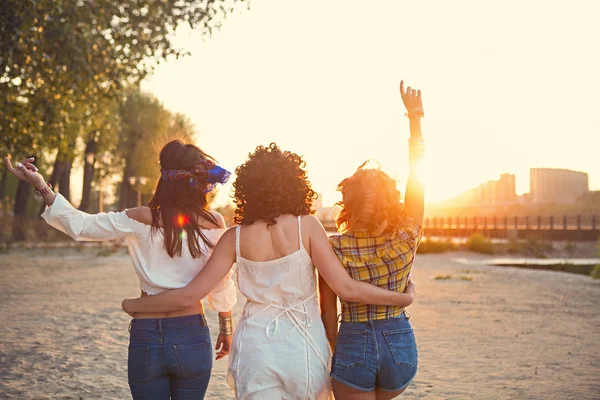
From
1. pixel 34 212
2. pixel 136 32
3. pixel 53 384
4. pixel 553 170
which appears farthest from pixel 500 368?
pixel 553 170

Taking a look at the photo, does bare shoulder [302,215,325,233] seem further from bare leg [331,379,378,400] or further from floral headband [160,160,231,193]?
bare leg [331,379,378,400]

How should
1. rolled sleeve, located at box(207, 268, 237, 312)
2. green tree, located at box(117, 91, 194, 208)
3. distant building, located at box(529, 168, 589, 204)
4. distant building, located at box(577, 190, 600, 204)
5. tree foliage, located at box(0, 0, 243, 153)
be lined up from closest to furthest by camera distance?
1. rolled sleeve, located at box(207, 268, 237, 312)
2. tree foliage, located at box(0, 0, 243, 153)
3. green tree, located at box(117, 91, 194, 208)
4. distant building, located at box(577, 190, 600, 204)
5. distant building, located at box(529, 168, 589, 204)

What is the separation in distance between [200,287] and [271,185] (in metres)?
0.60

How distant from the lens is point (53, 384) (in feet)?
21.9

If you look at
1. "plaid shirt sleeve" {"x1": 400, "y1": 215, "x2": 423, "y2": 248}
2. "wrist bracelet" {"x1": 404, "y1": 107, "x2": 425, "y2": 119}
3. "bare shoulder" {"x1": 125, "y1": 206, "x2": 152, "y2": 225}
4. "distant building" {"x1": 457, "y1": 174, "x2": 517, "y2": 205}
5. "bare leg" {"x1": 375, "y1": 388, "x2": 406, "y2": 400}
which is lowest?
"bare leg" {"x1": 375, "y1": 388, "x2": 406, "y2": 400}

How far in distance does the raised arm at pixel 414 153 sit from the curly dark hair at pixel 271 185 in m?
0.64

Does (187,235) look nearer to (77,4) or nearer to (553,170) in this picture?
(77,4)

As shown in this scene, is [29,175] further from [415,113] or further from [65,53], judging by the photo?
[65,53]

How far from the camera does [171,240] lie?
3346 millimetres

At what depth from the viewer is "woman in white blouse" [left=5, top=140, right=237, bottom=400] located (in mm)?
3270

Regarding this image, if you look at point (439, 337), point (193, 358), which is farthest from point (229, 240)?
point (439, 337)

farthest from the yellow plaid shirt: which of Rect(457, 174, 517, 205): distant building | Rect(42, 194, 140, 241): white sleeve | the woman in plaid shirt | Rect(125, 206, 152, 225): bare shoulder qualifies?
Rect(457, 174, 517, 205): distant building

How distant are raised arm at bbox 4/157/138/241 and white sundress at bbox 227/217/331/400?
0.63 metres

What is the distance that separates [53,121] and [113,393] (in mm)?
9322
